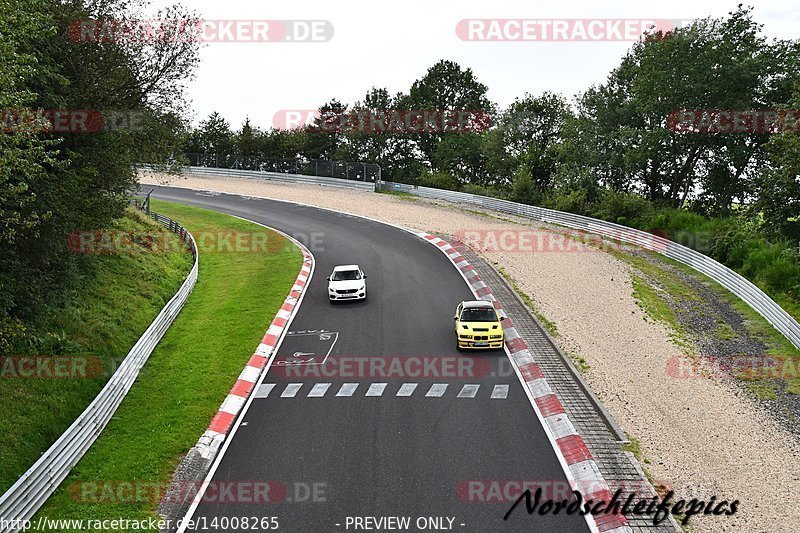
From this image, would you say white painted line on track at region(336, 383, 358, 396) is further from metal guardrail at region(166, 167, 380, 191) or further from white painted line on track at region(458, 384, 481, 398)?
metal guardrail at region(166, 167, 380, 191)

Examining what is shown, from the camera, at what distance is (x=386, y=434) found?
13891 millimetres

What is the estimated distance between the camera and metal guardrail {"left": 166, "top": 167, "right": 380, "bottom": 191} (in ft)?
178

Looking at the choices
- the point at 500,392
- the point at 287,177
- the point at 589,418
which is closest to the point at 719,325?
the point at 589,418

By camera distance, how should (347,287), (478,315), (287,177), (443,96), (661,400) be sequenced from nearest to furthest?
(661,400) → (478,315) → (347,287) → (287,177) → (443,96)

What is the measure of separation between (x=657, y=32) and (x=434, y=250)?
23.2 metres

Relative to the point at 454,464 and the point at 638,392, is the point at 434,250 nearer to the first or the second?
the point at 638,392

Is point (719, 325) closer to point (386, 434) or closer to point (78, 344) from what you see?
point (386, 434)

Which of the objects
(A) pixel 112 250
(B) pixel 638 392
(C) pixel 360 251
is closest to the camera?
(B) pixel 638 392

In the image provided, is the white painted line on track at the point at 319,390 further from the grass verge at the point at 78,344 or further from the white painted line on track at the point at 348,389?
the grass verge at the point at 78,344

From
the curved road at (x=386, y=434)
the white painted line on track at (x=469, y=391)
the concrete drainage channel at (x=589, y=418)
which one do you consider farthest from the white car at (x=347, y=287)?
the white painted line on track at (x=469, y=391)

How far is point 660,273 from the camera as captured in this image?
29.3 metres

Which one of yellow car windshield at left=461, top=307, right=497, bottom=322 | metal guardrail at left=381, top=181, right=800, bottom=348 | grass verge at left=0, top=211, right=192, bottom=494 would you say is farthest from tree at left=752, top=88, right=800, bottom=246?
grass verge at left=0, top=211, right=192, bottom=494

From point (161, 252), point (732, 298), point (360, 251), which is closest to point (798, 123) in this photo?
point (732, 298)

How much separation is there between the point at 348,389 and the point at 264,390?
7.90ft
